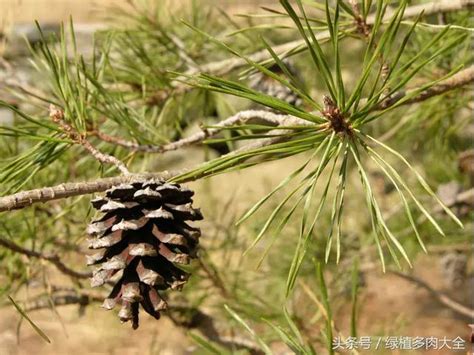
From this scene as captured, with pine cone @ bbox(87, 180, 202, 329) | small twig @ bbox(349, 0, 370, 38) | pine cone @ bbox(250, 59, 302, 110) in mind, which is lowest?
pine cone @ bbox(87, 180, 202, 329)

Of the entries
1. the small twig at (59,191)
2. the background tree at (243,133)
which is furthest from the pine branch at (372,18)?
the small twig at (59,191)

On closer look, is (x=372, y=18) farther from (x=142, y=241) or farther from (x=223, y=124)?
(x=142, y=241)

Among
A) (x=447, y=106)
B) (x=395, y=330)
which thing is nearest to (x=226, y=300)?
(x=395, y=330)

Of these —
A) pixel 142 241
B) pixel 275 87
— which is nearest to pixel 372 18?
pixel 275 87

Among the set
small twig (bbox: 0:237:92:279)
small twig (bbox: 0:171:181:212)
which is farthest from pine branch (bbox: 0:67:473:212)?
small twig (bbox: 0:237:92:279)

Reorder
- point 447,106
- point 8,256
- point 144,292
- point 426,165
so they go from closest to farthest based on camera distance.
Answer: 1. point 144,292
2. point 8,256
3. point 447,106
4. point 426,165

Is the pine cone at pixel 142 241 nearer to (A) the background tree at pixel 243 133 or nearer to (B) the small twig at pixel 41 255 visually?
(A) the background tree at pixel 243 133

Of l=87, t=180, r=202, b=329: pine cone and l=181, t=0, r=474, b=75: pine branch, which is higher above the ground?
l=181, t=0, r=474, b=75: pine branch

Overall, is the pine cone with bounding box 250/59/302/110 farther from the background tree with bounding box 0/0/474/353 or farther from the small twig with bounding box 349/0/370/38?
the small twig with bounding box 349/0/370/38

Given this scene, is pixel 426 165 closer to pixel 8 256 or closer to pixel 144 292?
pixel 8 256
